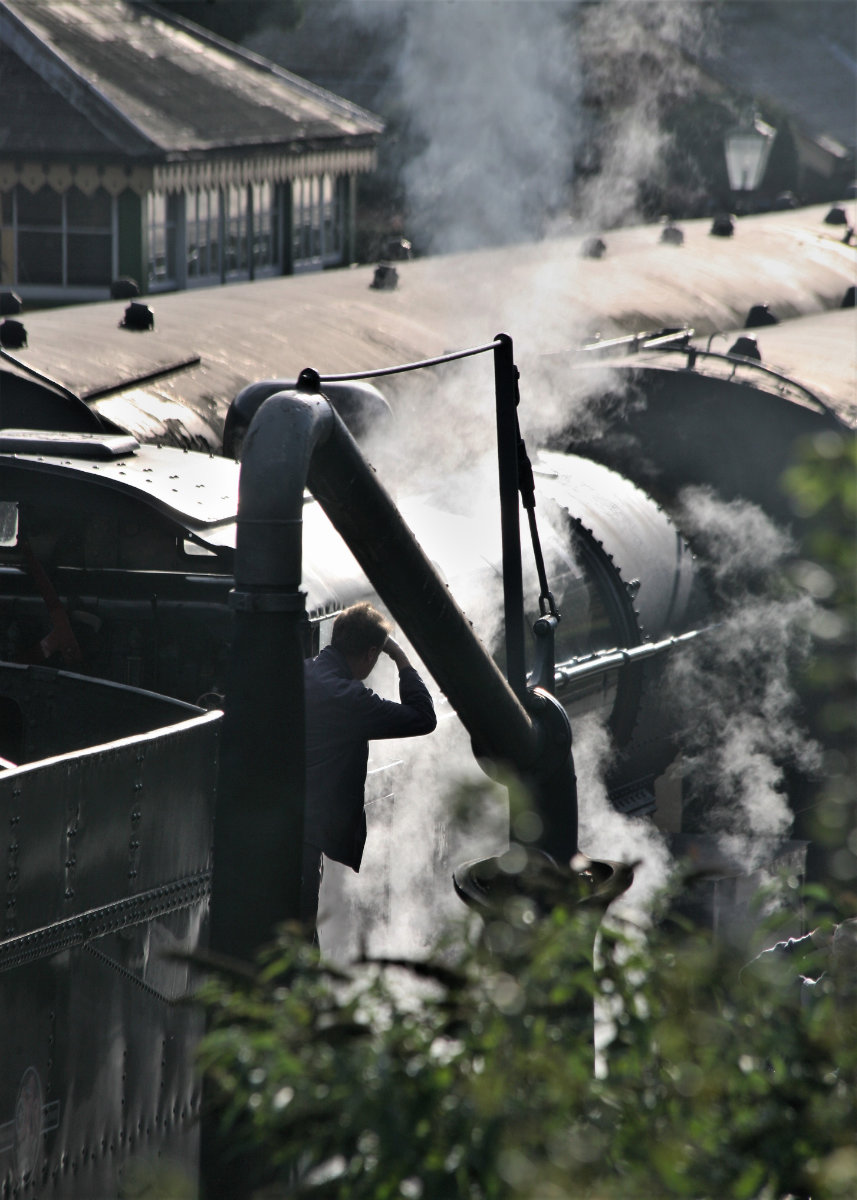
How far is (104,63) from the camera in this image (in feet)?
66.4

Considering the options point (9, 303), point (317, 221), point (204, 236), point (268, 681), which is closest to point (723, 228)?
point (204, 236)

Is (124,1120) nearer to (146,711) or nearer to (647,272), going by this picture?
(146,711)

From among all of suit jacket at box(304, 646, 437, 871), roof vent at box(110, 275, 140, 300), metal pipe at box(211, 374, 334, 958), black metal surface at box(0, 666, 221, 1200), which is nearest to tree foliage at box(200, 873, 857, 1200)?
metal pipe at box(211, 374, 334, 958)

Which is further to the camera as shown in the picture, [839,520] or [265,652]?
[265,652]

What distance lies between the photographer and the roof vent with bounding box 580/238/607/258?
15.3 meters

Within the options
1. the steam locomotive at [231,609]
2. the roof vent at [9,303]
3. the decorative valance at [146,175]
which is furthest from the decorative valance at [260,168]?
the roof vent at [9,303]

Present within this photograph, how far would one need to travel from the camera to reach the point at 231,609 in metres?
3.76

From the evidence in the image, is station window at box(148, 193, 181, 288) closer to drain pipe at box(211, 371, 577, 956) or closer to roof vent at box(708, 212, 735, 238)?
roof vent at box(708, 212, 735, 238)

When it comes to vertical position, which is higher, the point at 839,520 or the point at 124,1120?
the point at 839,520

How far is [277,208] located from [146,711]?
17.6 m

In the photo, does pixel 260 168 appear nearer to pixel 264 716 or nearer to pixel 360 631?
pixel 360 631

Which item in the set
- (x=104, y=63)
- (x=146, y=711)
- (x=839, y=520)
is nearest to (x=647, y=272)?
(x=104, y=63)

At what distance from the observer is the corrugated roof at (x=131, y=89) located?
19.4 m

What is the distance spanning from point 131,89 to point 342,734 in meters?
17.0
